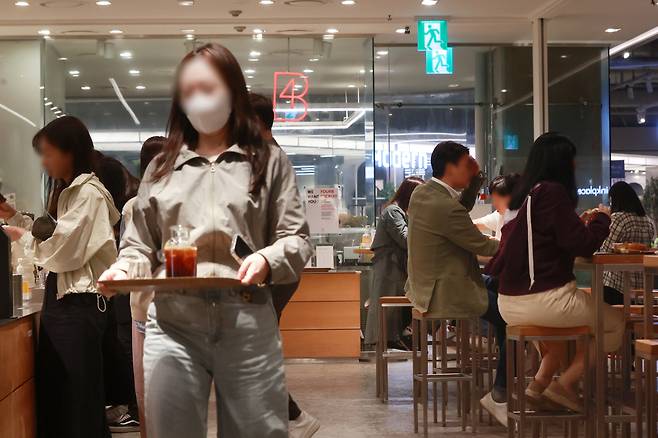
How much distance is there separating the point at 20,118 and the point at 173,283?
8080 mm

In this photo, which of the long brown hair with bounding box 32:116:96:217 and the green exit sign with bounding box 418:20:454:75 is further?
the green exit sign with bounding box 418:20:454:75

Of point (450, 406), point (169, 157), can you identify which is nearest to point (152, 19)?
point (450, 406)

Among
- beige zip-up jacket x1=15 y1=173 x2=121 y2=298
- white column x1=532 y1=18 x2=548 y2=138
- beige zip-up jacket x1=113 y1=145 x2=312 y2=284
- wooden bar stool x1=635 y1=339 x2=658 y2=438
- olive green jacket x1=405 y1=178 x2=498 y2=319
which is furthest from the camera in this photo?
white column x1=532 y1=18 x2=548 y2=138

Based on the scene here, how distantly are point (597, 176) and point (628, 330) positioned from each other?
223 inches

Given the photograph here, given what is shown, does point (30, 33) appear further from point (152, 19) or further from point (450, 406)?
point (450, 406)

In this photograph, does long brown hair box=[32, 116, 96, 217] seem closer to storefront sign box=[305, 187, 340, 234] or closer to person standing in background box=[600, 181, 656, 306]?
person standing in background box=[600, 181, 656, 306]

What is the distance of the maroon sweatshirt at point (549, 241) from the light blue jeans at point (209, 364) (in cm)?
252

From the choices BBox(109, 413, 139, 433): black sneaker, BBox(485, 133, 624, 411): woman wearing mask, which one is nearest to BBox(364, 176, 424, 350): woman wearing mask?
BBox(109, 413, 139, 433): black sneaker

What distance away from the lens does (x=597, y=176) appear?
34.3ft

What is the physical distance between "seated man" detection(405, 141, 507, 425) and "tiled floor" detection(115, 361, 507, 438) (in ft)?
1.83

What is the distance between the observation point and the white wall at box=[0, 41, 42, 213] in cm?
955

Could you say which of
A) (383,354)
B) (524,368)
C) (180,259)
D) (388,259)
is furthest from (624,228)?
(180,259)

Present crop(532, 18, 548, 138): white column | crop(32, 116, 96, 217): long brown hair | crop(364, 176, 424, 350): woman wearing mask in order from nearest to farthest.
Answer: crop(32, 116, 96, 217): long brown hair < crop(364, 176, 424, 350): woman wearing mask < crop(532, 18, 548, 138): white column

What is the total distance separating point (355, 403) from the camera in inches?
260
